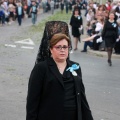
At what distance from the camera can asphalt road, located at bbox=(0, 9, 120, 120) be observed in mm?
7586

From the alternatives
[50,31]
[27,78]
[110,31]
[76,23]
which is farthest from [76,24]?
[50,31]

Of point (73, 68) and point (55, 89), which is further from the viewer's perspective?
point (73, 68)

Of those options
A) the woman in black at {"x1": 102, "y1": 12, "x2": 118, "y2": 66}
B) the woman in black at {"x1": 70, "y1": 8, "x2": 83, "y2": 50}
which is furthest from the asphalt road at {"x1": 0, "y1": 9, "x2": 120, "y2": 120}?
the woman in black at {"x1": 70, "y1": 8, "x2": 83, "y2": 50}

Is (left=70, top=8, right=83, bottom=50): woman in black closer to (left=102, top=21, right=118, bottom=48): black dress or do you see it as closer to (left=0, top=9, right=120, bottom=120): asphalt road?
(left=0, top=9, right=120, bottom=120): asphalt road

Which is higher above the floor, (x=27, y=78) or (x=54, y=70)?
(x=54, y=70)

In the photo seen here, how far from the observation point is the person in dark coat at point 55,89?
3859 millimetres

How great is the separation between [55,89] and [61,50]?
1.26 feet

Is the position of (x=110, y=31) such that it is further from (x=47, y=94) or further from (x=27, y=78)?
(x=47, y=94)

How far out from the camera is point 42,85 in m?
3.88

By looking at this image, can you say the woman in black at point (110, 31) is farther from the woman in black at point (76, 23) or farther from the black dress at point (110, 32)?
the woman in black at point (76, 23)

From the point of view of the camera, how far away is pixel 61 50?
3908mm

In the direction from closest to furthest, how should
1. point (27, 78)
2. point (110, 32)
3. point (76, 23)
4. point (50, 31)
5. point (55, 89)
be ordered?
1. point (55, 89)
2. point (50, 31)
3. point (27, 78)
4. point (110, 32)
5. point (76, 23)

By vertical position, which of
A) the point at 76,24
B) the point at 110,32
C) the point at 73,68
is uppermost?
the point at 73,68

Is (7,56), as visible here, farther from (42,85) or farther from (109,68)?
(42,85)
